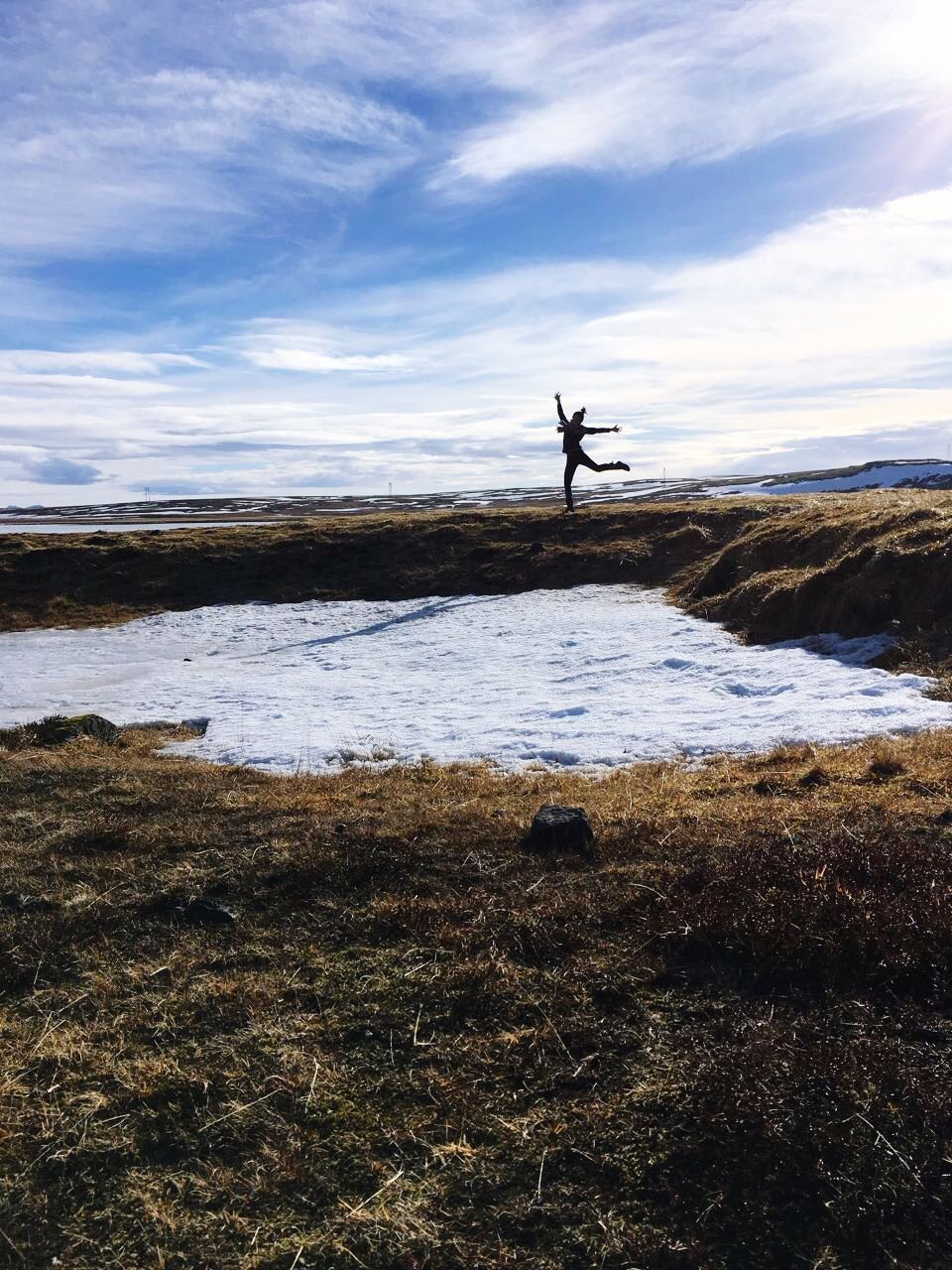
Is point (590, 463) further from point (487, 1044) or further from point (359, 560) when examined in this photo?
point (487, 1044)

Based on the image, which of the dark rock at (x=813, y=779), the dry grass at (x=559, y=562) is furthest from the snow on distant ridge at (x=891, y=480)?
the dark rock at (x=813, y=779)

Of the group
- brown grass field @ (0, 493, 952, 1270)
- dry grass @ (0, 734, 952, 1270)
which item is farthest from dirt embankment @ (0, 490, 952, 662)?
dry grass @ (0, 734, 952, 1270)

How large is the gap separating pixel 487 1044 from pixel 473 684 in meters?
10.9

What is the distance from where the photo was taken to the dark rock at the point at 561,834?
604 cm

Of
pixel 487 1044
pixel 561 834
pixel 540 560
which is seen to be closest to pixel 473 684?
pixel 561 834

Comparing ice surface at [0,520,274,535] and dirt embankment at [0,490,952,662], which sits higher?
ice surface at [0,520,274,535]

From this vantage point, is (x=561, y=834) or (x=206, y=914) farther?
(x=561, y=834)

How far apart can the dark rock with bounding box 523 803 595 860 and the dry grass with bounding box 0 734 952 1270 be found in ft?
0.62

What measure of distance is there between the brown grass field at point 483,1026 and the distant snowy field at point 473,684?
2067 mm

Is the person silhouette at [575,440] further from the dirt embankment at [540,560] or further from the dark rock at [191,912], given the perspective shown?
the dark rock at [191,912]

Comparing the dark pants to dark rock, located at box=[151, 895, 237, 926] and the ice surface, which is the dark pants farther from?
dark rock, located at box=[151, 895, 237, 926]

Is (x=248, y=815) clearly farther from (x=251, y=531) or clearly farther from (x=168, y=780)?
(x=251, y=531)

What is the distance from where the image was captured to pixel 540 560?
26938 millimetres

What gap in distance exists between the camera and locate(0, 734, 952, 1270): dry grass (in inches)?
117
